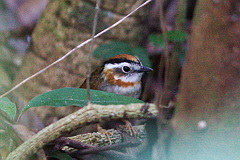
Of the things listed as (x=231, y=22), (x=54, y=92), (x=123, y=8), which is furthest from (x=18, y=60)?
(x=231, y=22)

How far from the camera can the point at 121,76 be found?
3258mm

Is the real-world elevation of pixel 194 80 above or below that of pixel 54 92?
above

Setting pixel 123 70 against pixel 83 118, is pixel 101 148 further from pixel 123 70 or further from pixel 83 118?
pixel 123 70

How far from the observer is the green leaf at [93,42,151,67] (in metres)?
3.40

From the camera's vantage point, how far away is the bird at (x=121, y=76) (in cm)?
319

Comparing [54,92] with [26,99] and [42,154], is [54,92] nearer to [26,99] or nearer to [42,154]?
[42,154]

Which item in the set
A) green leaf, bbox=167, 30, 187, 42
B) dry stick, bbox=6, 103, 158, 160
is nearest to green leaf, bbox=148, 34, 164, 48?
green leaf, bbox=167, 30, 187, 42

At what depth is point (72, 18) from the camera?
379 centimetres

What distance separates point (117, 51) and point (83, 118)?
2132 millimetres

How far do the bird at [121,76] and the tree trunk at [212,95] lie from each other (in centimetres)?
167

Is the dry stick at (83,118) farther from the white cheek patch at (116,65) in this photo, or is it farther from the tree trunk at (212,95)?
the white cheek patch at (116,65)

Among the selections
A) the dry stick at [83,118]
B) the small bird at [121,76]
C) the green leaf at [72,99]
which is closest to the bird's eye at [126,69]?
the small bird at [121,76]

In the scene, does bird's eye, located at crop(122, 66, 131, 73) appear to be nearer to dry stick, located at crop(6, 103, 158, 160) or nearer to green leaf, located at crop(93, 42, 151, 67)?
green leaf, located at crop(93, 42, 151, 67)

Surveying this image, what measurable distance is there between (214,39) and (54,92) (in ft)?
3.02
